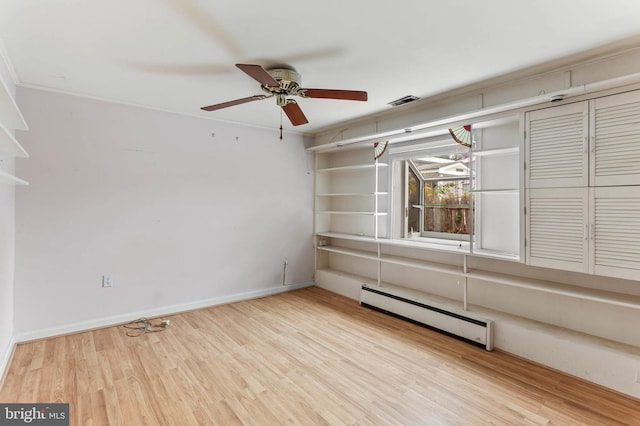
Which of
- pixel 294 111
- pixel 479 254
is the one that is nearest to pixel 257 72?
pixel 294 111

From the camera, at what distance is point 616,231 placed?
2271 millimetres

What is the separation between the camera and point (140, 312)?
3.60m

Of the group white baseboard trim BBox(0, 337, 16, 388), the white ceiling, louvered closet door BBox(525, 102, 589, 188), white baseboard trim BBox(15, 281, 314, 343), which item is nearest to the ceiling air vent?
the white ceiling

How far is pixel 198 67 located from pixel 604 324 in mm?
3942

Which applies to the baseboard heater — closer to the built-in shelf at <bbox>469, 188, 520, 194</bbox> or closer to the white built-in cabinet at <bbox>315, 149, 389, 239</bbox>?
the white built-in cabinet at <bbox>315, 149, 389, 239</bbox>

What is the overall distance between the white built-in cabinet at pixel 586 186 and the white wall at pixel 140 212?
10.6ft

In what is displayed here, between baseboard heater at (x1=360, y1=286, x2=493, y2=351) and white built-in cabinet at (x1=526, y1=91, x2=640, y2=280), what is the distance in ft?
2.61

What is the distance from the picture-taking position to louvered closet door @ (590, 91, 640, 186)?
2199 mm

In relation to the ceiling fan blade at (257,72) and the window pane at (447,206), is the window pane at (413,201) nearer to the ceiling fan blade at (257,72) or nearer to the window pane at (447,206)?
the window pane at (447,206)

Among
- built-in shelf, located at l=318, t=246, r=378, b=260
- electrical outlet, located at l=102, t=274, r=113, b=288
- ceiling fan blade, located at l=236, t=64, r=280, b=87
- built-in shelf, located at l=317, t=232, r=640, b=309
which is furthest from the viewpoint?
built-in shelf, located at l=318, t=246, r=378, b=260

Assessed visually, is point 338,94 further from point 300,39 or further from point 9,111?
point 9,111

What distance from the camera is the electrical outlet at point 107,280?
3.38 metres

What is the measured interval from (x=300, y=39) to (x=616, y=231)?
2.68 meters

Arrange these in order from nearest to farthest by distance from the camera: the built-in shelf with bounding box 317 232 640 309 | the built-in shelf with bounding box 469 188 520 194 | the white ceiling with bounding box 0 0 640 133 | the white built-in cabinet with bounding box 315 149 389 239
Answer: the white ceiling with bounding box 0 0 640 133 → the built-in shelf with bounding box 317 232 640 309 → the built-in shelf with bounding box 469 188 520 194 → the white built-in cabinet with bounding box 315 149 389 239
